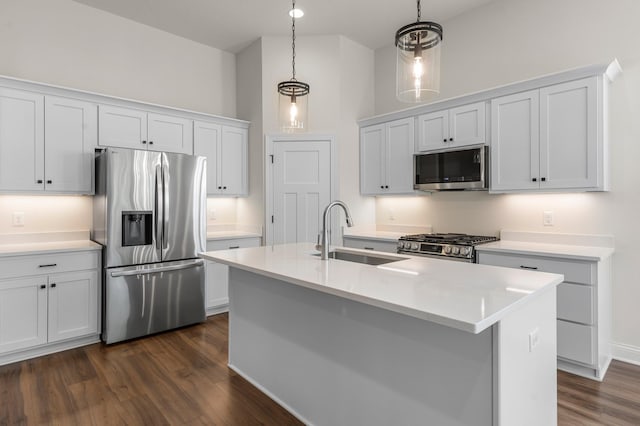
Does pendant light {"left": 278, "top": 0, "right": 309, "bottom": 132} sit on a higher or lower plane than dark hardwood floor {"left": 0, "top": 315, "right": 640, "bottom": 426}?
higher

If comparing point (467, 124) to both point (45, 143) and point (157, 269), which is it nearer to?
point (157, 269)

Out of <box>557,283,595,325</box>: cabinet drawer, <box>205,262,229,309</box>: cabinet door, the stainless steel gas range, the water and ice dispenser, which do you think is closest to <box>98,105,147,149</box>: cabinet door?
the water and ice dispenser

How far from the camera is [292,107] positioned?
2537mm

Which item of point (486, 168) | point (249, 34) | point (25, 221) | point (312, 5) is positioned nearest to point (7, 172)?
point (25, 221)

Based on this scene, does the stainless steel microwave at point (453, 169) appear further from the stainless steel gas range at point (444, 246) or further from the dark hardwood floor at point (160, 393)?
the dark hardwood floor at point (160, 393)

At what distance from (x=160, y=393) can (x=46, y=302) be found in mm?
1452

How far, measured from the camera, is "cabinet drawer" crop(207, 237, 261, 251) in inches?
164

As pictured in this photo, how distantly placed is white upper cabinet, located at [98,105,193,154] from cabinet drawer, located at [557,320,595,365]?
406cm

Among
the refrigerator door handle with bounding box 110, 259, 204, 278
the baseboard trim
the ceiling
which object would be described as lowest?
the baseboard trim

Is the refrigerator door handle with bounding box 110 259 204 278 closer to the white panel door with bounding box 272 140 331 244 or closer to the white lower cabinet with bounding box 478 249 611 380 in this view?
the white panel door with bounding box 272 140 331 244

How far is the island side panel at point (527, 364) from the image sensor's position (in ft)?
4.48

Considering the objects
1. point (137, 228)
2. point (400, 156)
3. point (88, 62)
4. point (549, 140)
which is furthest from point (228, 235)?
point (549, 140)

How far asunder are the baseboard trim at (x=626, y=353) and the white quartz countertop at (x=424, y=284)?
6.09ft

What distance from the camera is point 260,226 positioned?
15.0 feet
